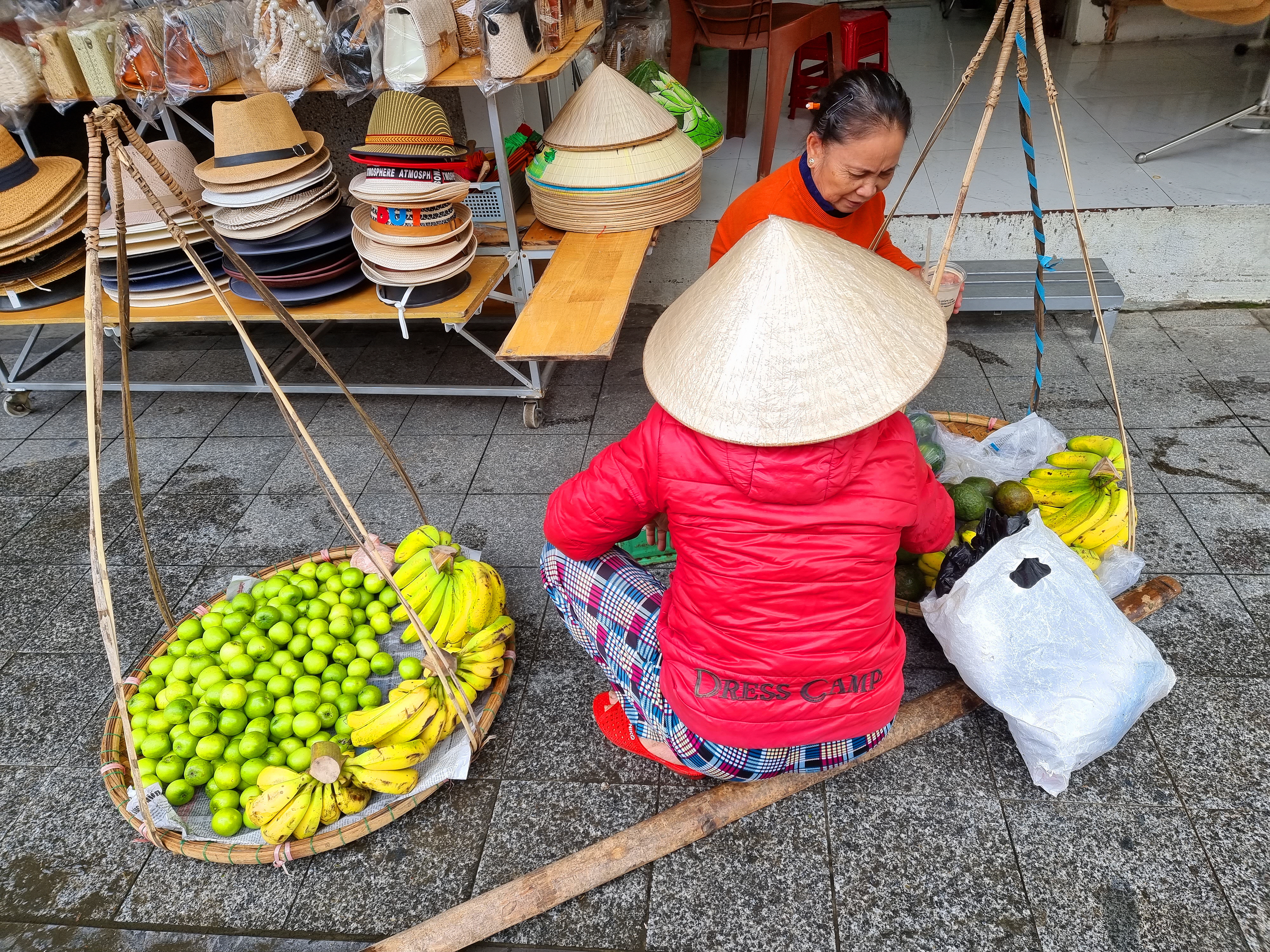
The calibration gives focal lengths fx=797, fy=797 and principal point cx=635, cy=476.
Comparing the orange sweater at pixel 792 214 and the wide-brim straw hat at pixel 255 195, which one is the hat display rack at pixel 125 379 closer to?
the wide-brim straw hat at pixel 255 195

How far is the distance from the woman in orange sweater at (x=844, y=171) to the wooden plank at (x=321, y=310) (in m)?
1.13

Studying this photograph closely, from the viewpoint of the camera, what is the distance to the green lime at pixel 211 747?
80.8 inches

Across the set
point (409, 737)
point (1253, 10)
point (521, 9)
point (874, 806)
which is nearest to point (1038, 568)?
point (874, 806)

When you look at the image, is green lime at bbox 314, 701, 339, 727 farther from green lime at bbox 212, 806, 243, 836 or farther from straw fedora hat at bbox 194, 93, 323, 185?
straw fedora hat at bbox 194, 93, 323, 185

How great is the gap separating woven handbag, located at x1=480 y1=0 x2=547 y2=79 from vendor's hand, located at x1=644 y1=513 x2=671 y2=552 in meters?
1.87

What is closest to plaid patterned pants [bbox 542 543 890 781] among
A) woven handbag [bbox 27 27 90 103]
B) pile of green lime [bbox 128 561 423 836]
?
pile of green lime [bbox 128 561 423 836]

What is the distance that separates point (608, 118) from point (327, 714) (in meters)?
2.56

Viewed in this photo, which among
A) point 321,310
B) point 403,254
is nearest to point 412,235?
point 403,254

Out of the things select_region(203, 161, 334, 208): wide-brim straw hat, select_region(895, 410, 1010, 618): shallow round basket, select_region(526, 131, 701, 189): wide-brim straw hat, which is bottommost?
select_region(895, 410, 1010, 618): shallow round basket

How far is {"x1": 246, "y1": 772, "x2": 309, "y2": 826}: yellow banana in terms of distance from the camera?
6.28 ft

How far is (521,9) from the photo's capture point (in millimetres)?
3104

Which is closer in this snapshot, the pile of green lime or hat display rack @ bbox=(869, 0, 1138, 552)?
hat display rack @ bbox=(869, 0, 1138, 552)

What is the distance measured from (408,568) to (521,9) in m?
2.22

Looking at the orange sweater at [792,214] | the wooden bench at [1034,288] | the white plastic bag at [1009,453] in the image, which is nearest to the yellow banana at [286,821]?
the orange sweater at [792,214]
